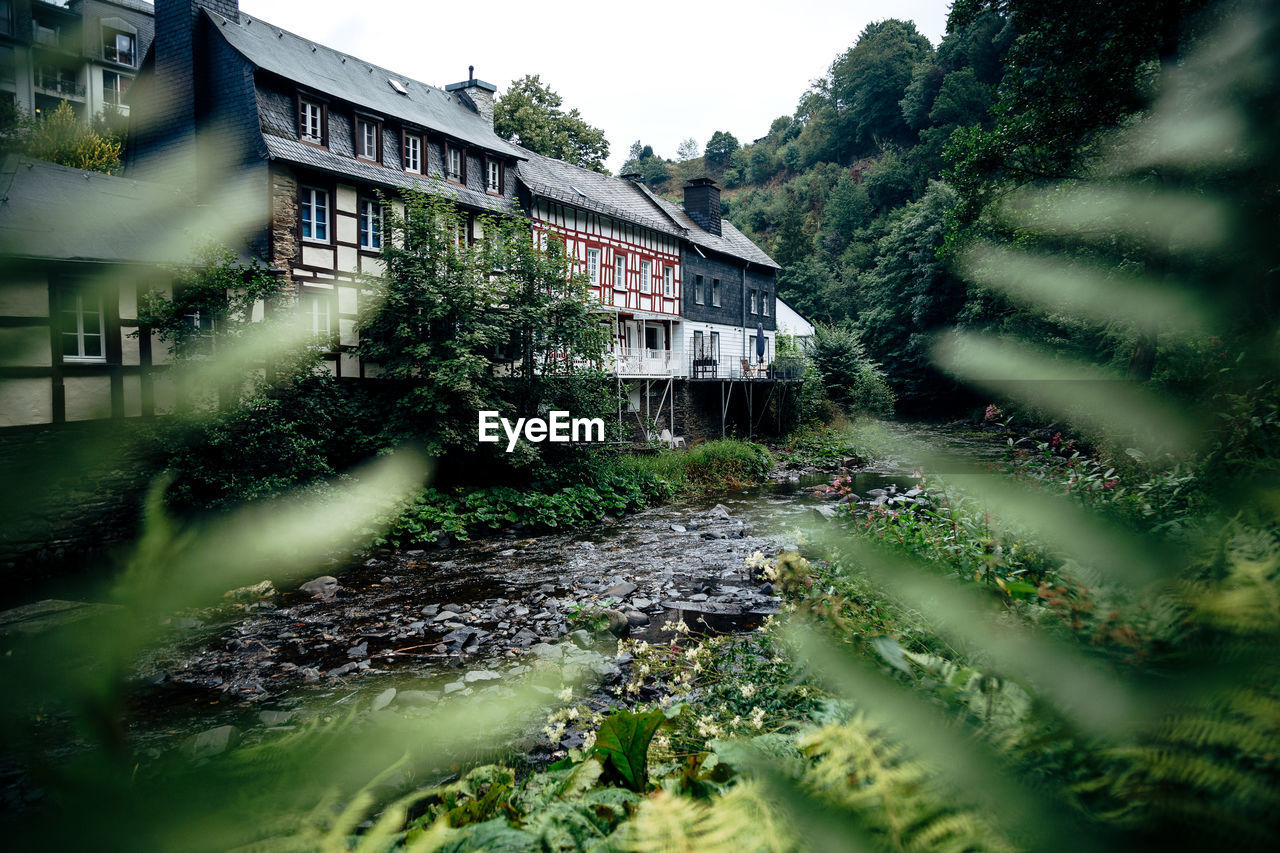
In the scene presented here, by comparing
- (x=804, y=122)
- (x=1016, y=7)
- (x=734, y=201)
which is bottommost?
(x=1016, y=7)

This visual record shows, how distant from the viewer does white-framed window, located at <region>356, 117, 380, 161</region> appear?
1553 cm

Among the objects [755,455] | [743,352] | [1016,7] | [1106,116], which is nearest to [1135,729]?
[1106,116]

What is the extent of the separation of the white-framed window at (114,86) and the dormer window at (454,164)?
18.4m

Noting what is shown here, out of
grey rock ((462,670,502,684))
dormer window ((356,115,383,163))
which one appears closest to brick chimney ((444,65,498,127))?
dormer window ((356,115,383,163))

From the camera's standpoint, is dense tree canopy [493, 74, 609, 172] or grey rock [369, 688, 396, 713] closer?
grey rock [369, 688, 396, 713]

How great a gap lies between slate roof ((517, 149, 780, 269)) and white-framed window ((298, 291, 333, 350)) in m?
7.70

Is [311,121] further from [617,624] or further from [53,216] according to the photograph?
[53,216]

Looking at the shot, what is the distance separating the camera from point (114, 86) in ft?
3.08

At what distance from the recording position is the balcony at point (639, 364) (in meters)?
22.0

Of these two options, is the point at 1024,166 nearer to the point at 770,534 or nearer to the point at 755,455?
the point at 770,534

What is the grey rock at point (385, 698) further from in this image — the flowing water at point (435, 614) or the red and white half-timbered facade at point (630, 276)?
the red and white half-timbered facade at point (630, 276)

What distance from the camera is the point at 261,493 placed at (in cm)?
1038

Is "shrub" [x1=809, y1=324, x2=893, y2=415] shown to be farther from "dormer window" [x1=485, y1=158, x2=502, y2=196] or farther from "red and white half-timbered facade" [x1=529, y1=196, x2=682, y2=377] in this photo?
"dormer window" [x1=485, y1=158, x2=502, y2=196]

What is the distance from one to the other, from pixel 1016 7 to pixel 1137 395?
11335 millimetres
